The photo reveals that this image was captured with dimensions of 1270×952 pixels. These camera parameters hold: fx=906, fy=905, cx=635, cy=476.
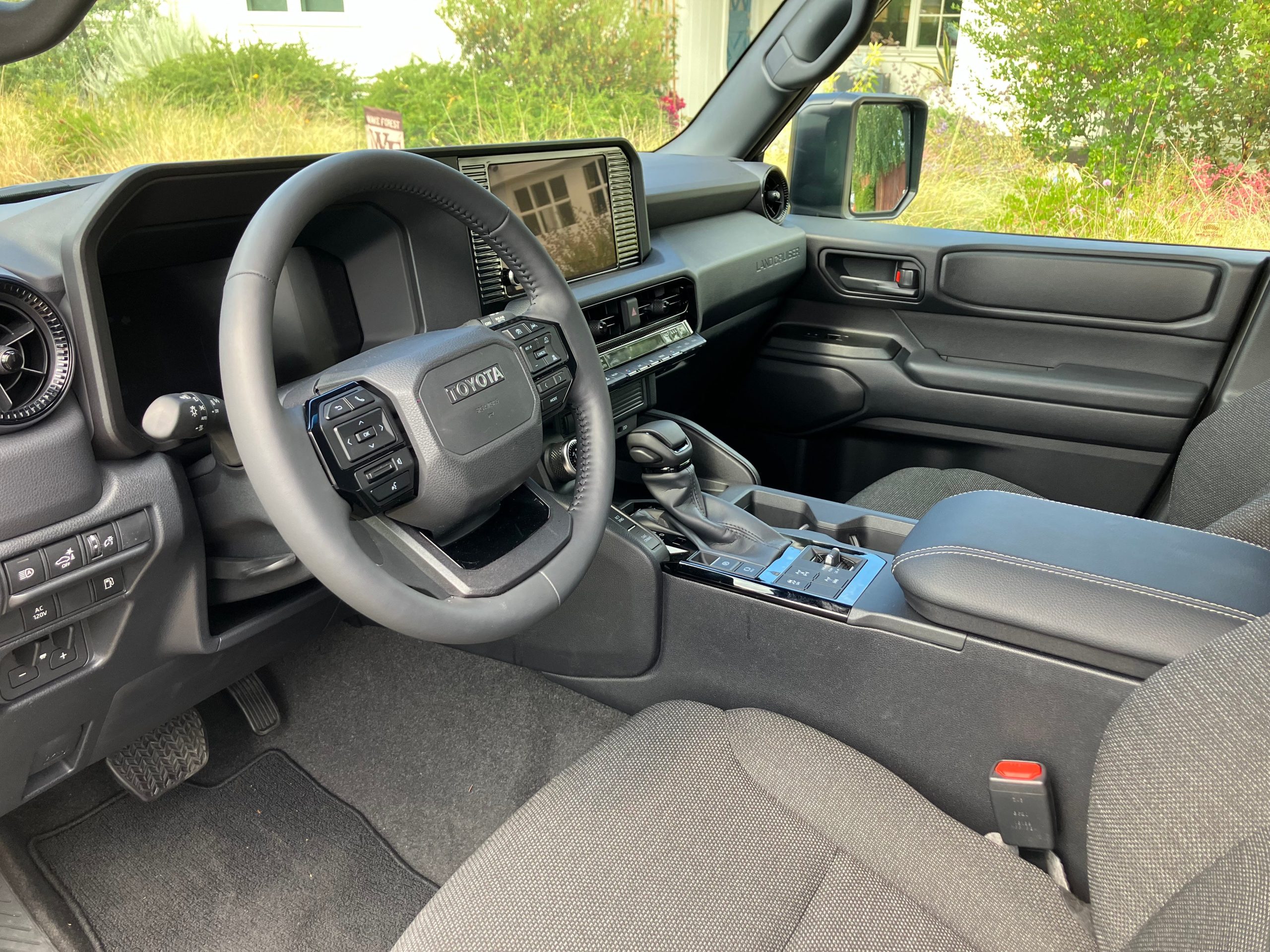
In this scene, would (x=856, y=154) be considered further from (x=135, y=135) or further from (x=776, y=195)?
(x=135, y=135)

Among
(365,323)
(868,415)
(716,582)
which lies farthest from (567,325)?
(868,415)

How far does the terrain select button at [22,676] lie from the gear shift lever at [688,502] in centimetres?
90

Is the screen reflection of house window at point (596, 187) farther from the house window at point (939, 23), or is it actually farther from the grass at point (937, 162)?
the house window at point (939, 23)

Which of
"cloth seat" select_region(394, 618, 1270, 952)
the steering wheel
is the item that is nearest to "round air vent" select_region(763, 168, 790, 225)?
the steering wheel

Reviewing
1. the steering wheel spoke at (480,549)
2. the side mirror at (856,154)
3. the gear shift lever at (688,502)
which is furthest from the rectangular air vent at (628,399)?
the side mirror at (856,154)

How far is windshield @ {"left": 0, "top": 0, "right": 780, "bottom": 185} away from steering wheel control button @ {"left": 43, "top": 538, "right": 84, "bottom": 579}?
1.78 ft

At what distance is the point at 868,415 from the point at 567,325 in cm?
148

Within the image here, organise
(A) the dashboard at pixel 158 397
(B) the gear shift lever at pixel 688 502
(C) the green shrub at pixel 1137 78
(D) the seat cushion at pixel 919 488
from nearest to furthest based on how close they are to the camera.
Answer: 1. (A) the dashboard at pixel 158 397
2. (B) the gear shift lever at pixel 688 502
3. (D) the seat cushion at pixel 919 488
4. (C) the green shrub at pixel 1137 78

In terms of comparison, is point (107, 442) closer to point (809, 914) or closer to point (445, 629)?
point (445, 629)

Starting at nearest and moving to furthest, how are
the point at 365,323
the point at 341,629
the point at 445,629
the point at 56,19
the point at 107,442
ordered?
the point at 56,19 < the point at 445,629 < the point at 107,442 < the point at 365,323 < the point at 341,629

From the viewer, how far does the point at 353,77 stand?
111 inches

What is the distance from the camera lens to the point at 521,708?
185cm

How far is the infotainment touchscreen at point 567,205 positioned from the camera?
1571 millimetres

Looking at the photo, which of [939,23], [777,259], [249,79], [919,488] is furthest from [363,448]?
[939,23]
